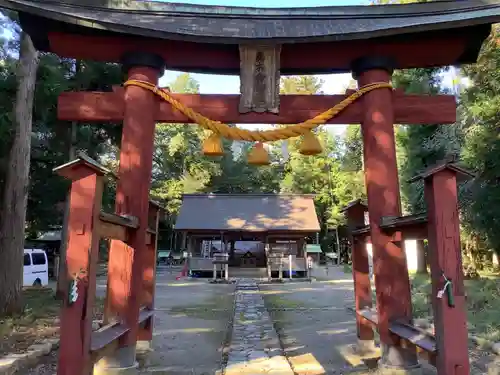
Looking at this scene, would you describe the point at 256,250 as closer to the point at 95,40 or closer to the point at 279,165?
the point at 279,165

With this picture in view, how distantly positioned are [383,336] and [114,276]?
2.93m

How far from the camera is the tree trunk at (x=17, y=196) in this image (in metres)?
7.89

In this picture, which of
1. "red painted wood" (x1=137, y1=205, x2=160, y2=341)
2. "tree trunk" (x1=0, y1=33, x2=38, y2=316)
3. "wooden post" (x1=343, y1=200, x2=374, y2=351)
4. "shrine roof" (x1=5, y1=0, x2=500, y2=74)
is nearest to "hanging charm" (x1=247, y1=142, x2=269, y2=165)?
"shrine roof" (x1=5, y1=0, x2=500, y2=74)

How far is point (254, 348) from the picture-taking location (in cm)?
573

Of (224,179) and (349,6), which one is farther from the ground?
(224,179)

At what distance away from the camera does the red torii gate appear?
4492 millimetres

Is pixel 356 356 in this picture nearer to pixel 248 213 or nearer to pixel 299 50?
pixel 299 50

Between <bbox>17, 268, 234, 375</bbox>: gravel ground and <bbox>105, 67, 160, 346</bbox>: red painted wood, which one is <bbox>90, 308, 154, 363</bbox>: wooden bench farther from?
<bbox>17, 268, 234, 375</bbox>: gravel ground

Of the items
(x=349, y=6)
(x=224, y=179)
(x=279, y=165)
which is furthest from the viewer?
(x=279, y=165)

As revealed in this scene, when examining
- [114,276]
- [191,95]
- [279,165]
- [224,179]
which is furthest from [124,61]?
[279,165]

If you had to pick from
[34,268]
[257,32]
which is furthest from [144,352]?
[34,268]

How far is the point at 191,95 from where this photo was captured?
16.6 feet

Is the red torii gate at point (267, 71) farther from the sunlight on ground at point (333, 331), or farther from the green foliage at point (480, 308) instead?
the green foliage at point (480, 308)

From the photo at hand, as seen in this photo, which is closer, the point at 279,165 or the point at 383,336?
the point at 383,336
